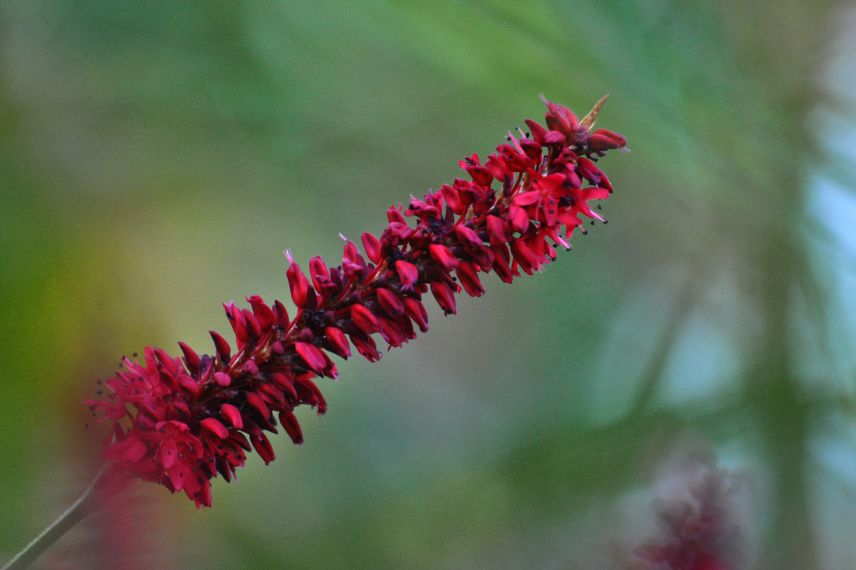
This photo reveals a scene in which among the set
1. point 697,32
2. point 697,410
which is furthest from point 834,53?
point 697,410

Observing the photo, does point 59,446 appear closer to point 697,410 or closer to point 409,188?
point 697,410

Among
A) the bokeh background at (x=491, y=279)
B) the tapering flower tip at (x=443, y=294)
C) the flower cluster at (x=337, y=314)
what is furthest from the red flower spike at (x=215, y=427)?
the bokeh background at (x=491, y=279)

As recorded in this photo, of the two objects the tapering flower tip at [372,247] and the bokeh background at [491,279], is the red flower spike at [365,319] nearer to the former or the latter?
the tapering flower tip at [372,247]

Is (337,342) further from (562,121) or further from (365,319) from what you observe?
(562,121)

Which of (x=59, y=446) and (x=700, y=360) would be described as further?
(x=700, y=360)

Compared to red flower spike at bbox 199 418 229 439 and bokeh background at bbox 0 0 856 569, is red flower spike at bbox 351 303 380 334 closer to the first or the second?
red flower spike at bbox 199 418 229 439

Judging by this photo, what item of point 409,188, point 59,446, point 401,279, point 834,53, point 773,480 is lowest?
point 59,446
